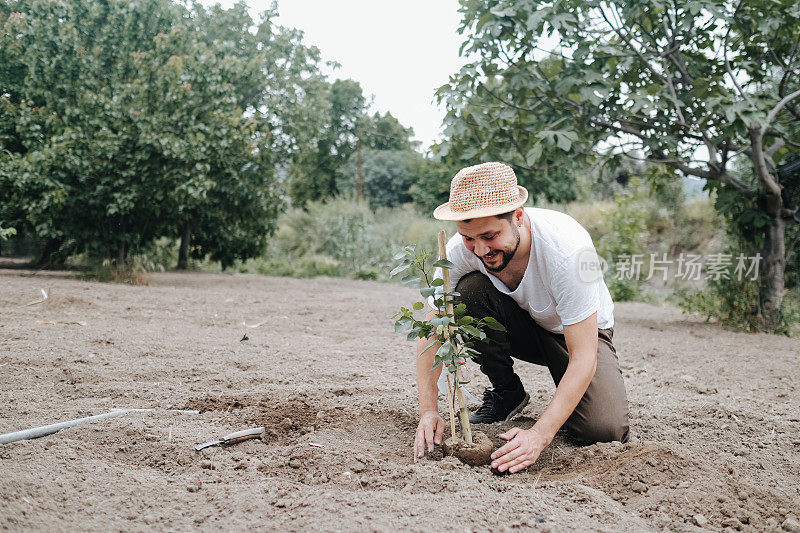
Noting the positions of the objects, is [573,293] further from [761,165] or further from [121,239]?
[121,239]

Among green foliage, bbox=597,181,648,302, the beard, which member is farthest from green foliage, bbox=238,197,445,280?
the beard

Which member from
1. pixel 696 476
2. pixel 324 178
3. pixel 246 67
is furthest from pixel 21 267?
pixel 324 178

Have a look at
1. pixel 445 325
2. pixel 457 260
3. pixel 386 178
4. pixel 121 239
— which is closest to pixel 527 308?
pixel 457 260

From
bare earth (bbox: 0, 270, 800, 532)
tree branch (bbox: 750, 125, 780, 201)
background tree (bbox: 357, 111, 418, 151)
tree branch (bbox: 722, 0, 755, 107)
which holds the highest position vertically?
background tree (bbox: 357, 111, 418, 151)

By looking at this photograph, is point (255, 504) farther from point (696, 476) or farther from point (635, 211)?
point (635, 211)

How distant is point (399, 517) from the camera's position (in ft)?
5.35

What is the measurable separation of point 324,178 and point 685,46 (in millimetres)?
23669

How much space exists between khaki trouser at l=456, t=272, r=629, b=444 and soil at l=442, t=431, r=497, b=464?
1.69ft

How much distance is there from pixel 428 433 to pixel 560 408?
0.50m

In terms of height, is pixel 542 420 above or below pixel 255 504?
above

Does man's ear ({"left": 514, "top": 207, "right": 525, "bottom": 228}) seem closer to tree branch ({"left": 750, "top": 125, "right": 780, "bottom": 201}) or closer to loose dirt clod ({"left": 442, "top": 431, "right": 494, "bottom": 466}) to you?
loose dirt clod ({"left": 442, "top": 431, "right": 494, "bottom": 466})

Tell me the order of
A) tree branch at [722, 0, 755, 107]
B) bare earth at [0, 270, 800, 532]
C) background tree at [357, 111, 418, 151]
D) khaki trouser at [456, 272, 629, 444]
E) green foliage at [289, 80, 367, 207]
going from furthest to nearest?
1. background tree at [357, 111, 418, 151]
2. green foliage at [289, 80, 367, 207]
3. tree branch at [722, 0, 755, 107]
4. khaki trouser at [456, 272, 629, 444]
5. bare earth at [0, 270, 800, 532]

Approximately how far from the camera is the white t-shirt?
84.4 inches

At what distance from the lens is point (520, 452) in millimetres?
2025
